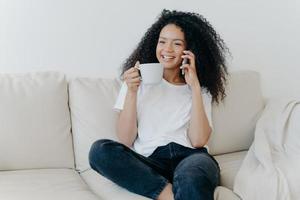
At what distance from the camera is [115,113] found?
1.87m

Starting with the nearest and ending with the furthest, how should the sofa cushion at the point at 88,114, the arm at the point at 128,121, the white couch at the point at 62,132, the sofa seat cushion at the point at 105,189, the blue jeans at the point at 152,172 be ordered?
1. the blue jeans at the point at 152,172
2. the sofa seat cushion at the point at 105,189
3. the white couch at the point at 62,132
4. the arm at the point at 128,121
5. the sofa cushion at the point at 88,114

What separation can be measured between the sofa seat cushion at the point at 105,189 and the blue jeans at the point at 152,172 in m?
0.03

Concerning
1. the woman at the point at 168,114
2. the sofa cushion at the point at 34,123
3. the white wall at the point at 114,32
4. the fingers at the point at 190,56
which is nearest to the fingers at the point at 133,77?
the woman at the point at 168,114

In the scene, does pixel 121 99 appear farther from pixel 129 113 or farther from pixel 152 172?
pixel 152 172

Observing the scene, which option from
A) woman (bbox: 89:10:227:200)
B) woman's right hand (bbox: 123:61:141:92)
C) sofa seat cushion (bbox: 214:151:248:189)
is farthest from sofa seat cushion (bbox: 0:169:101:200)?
sofa seat cushion (bbox: 214:151:248:189)

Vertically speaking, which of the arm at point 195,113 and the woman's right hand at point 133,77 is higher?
the woman's right hand at point 133,77

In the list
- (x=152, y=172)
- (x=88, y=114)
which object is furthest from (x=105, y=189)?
(x=88, y=114)

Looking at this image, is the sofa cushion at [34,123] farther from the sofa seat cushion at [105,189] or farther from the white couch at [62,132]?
the sofa seat cushion at [105,189]

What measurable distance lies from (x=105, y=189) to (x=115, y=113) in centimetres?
41

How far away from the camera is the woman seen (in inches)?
58.0

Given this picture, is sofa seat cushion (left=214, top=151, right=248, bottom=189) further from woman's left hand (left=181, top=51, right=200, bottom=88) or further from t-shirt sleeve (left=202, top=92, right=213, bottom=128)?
woman's left hand (left=181, top=51, right=200, bottom=88)

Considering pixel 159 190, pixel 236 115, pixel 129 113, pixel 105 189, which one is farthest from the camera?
pixel 236 115

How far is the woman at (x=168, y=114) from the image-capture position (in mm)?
1473

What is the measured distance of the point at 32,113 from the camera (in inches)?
68.8
